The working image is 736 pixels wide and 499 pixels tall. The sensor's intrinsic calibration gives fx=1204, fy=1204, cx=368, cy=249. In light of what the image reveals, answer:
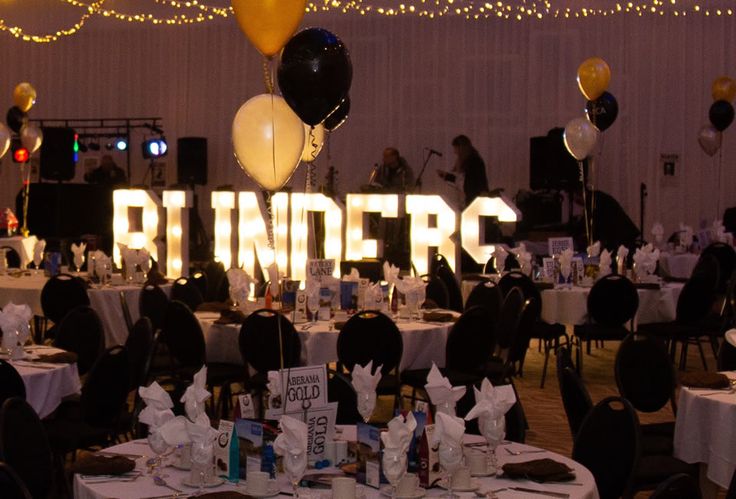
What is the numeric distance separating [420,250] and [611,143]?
19.7 feet

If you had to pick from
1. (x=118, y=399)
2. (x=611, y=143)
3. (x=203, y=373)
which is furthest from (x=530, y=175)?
(x=203, y=373)

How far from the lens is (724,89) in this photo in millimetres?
15242

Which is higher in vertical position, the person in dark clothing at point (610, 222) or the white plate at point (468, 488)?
the person in dark clothing at point (610, 222)

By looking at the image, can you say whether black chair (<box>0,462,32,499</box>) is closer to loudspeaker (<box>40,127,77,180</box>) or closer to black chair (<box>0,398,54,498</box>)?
black chair (<box>0,398,54,498</box>)

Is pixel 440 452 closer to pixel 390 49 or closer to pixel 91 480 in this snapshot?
pixel 91 480

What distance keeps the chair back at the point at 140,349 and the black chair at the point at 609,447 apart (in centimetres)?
274

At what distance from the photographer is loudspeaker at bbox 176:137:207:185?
712 inches

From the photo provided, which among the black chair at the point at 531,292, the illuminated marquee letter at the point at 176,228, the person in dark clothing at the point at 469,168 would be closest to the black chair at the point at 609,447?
the black chair at the point at 531,292

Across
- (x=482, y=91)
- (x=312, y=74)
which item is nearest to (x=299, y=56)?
(x=312, y=74)

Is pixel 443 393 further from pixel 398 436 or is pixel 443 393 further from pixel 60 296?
pixel 60 296

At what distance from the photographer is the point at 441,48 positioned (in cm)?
1745

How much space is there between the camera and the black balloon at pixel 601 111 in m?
12.4

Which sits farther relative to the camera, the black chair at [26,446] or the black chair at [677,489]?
the black chair at [26,446]

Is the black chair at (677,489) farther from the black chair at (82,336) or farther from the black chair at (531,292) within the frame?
the black chair at (531,292)
